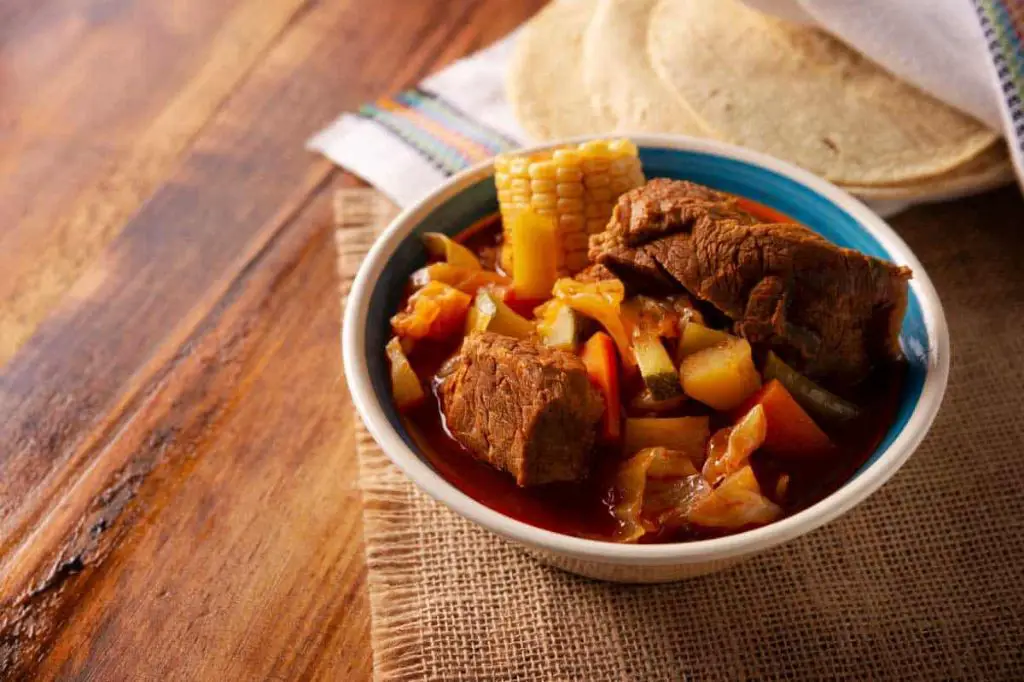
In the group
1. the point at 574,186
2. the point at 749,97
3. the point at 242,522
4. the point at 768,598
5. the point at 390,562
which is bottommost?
the point at 768,598

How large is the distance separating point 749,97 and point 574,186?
114 centimetres

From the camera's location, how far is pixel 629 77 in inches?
135

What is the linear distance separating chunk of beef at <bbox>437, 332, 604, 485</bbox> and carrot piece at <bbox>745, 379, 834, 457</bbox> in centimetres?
39

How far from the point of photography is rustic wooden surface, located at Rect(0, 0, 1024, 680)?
2.33 m

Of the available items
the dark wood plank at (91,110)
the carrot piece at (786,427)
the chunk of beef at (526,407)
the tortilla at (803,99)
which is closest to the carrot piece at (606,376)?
the chunk of beef at (526,407)

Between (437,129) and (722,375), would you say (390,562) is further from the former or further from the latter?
(437,129)

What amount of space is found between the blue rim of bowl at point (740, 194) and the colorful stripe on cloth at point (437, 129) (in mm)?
807

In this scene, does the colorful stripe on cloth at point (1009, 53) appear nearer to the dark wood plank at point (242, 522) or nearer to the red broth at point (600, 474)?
the red broth at point (600, 474)

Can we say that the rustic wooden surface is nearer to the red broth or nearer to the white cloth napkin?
the white cloth napkin

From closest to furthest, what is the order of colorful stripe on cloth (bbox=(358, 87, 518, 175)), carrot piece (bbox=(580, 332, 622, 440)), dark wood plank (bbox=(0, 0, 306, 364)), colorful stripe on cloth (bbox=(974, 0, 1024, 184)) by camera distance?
carrot piece (bbox=(580, 332, 622, 440)) < colorful stripe on cloth (bbox=(974, 0, 1024, 184)) < dark wood plank (bbox=(0, 0, 306, 364)) < colorful stripe on cloth (bbox=(358, 87, 518, 175))

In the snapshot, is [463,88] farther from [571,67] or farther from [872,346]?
[872,346]

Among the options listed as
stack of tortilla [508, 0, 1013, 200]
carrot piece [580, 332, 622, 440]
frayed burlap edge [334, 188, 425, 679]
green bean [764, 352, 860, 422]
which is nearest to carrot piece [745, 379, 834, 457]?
green bean [764, 352, 860, 422]

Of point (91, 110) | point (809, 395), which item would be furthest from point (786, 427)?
point (91, 110)

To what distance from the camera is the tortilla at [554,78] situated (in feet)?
11.2
